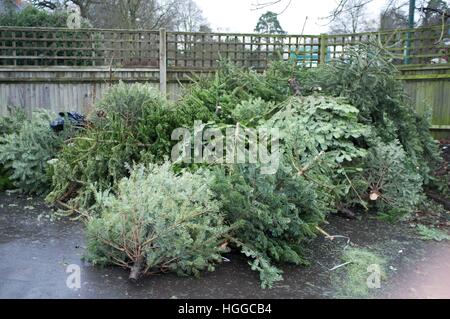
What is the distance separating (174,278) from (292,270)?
894 millimetres

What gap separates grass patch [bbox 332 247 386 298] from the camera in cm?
305

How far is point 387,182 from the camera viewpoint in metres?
5.00

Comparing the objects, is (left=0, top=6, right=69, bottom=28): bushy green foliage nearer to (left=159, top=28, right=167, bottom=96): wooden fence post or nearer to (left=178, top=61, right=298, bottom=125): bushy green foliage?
(left=159, top=28, right=167, bottom=96): wooden fence post

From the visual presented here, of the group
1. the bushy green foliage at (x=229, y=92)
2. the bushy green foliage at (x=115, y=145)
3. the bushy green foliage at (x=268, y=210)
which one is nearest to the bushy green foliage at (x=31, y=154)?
the bushy green foliage at (x=115, y=145)

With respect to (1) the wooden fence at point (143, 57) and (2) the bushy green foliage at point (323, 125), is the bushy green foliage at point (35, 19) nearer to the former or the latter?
(1) the wooden fence at point (143, 57)

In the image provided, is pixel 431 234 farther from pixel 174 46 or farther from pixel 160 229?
pixel 174 46

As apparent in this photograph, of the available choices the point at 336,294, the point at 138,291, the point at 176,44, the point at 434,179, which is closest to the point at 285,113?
the point at 434,179

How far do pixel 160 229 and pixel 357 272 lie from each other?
1500 millimetres

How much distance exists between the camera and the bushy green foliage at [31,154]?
18.6 ft

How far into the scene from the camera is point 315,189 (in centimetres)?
384

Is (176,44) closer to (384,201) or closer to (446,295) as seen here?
(384,201)

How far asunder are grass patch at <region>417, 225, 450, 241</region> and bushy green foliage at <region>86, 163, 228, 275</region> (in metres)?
2.18

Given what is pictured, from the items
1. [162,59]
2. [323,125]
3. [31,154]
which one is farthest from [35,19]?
[323,125]

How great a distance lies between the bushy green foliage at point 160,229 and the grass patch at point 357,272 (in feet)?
2.90
